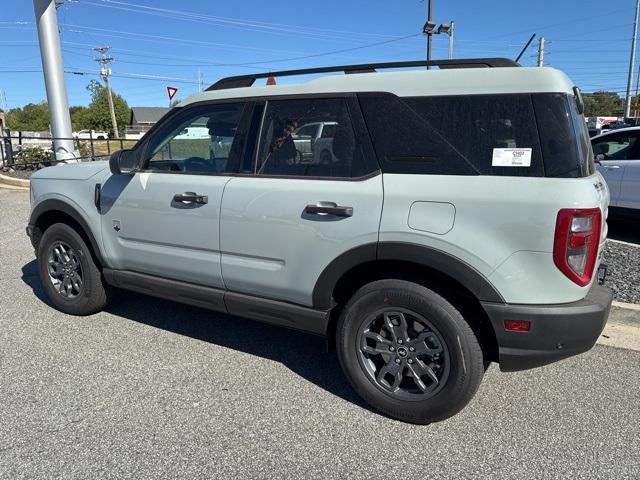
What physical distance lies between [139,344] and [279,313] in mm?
1371

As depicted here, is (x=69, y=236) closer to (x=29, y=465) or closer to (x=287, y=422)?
(x=29, y=465)

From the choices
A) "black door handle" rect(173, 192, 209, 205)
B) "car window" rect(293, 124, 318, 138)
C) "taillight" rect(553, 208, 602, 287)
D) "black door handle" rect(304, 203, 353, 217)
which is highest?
"car window" rect(293, 124, 318, 138)

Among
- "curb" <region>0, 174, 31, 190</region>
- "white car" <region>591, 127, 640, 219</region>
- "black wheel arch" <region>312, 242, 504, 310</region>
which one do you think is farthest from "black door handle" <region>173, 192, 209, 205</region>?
"curb" <region>0, 174, 31, 190</region>

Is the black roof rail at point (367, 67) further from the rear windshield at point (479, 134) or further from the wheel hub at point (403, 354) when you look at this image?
the wheel hub at point (403, 354)

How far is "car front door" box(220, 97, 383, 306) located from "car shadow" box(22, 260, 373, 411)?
650 millimetres

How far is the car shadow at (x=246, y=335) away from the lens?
11.3 feet

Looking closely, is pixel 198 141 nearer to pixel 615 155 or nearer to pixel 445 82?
pixel 445 82

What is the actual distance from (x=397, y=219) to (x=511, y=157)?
0.65 metres

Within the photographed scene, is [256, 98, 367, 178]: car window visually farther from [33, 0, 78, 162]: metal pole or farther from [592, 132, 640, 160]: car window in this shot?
[33, 0, 78, 162]: metal pole

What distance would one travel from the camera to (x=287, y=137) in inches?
126

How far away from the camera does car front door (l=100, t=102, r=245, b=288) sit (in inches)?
133

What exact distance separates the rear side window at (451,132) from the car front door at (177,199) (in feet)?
3.47

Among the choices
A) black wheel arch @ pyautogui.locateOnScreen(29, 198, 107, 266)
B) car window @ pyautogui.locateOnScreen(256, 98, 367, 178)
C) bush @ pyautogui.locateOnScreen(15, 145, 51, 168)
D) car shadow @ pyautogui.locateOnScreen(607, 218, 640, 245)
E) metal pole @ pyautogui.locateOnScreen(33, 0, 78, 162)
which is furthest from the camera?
bush @ pyautogui.locateOnScreen(15, 145, 51, 168)

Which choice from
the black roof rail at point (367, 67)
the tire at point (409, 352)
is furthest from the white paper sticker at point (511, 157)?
the tire at point (409, 352)
